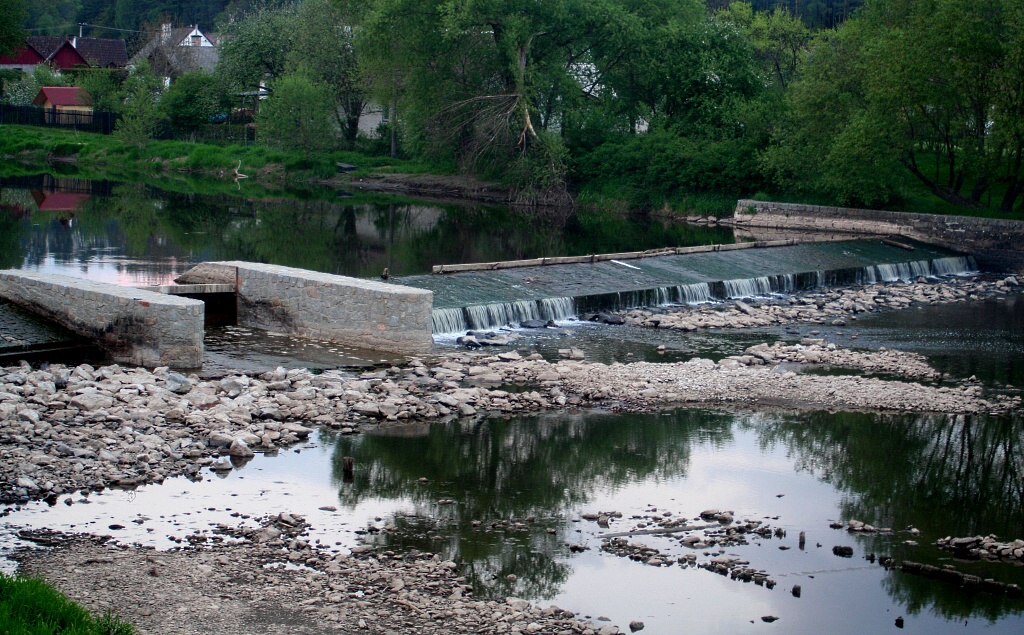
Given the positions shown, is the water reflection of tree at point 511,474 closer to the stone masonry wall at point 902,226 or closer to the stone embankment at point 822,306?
the stone embankment at point 822,306

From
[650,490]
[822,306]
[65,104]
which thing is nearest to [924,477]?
[650,490]

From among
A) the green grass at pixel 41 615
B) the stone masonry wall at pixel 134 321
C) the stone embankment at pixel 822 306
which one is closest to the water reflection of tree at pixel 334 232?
the stone embankment at pixel 822 306

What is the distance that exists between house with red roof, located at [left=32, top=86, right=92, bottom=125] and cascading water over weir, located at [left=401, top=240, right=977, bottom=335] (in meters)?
52.6

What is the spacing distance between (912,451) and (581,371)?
5234 millimetres

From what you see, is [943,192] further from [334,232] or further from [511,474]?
[511,474]

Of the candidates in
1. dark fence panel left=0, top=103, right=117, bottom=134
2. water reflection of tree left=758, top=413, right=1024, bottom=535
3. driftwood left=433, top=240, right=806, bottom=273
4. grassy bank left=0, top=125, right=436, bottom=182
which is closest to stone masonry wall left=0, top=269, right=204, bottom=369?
water reflection of tree left=758, top=413, right=1024, bottom=535

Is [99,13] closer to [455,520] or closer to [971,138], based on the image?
[971,138]

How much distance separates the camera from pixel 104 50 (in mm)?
98312

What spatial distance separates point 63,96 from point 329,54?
23568mm

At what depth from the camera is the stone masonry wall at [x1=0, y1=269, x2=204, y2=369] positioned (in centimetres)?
1619

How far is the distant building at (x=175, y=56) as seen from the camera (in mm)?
80812

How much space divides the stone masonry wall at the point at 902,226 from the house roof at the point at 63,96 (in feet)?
152

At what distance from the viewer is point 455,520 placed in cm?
1119

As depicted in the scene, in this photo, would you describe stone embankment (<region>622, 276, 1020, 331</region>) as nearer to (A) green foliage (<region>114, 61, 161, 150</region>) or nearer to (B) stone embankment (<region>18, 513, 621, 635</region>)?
A: (B) stone embankment (<region>18, 513, 621, 635</region>)
